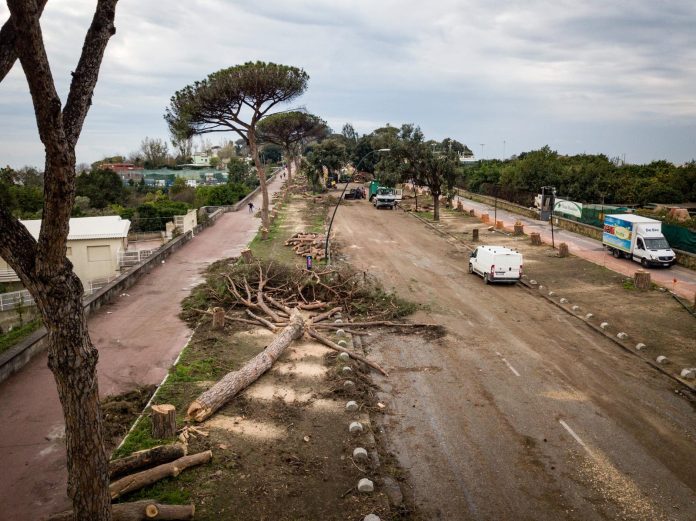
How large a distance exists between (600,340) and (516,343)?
3.08 metres

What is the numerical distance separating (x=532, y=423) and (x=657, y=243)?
72.5 ft

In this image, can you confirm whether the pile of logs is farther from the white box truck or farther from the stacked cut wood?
the white box truck

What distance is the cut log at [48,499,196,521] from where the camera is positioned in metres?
7.87

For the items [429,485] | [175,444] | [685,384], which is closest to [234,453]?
[175,444]

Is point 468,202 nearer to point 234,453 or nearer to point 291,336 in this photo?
point 291,336

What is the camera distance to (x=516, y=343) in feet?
59.3

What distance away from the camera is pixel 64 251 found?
6.64 meters

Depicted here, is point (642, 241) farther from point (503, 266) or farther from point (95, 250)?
point (95, 250)

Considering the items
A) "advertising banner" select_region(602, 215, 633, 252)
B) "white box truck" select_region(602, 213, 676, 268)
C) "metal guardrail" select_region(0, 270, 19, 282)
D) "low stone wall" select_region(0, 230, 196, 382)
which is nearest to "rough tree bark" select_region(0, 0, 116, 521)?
"low stone wall" select_region(0, 230, 196, 382)

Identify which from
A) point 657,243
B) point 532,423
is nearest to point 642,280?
point 657,243

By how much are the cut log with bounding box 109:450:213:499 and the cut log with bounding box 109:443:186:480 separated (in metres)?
0.14

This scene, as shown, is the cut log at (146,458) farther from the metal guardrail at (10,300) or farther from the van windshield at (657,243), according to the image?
the van windshield at (657,243)

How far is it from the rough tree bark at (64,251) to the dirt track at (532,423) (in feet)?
18.1

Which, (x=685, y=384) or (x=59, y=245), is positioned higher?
(x=59, y=245)
